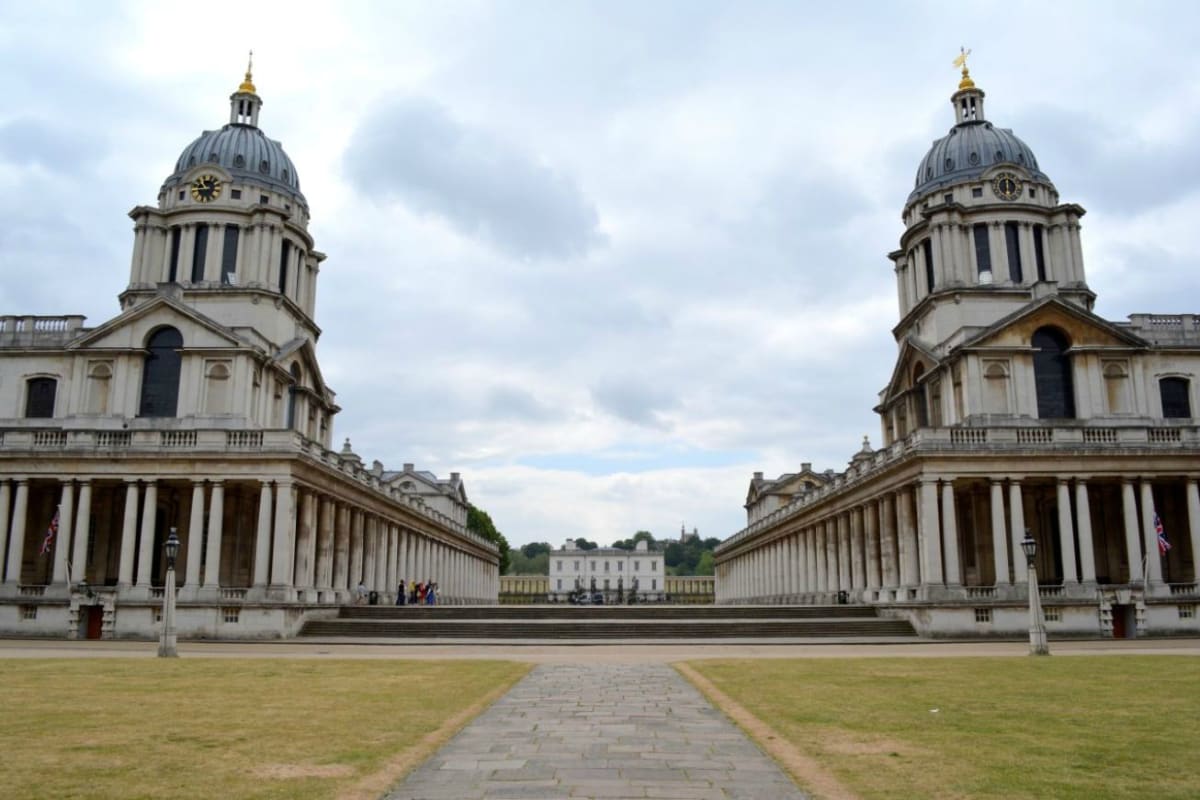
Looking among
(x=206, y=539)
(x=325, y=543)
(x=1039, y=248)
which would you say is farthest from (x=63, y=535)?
(x=1039, y=248)

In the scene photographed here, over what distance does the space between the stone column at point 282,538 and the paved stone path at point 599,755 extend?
30624 mm

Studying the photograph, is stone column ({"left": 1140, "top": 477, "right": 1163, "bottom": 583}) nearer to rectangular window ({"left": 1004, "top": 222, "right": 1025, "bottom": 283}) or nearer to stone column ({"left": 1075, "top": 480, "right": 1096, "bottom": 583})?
stone column ({"left": 1075, "top": 480, "right": 1096, "bottom": 583})

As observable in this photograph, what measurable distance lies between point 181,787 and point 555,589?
6969 inches

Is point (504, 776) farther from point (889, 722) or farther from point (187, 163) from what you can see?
point (187, 163)

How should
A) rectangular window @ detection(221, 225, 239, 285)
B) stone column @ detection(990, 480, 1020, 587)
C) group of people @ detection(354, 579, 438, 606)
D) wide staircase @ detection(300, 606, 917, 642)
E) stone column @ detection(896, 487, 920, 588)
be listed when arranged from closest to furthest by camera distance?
wide staircase @ detection(300, 606, 917, 642), stone column @ detection(990, 480, 1020, 587), stone column @ detection(896, 487, 920, 588), group of people @ detection(354, 579, 438, 606), rectangular window @ detection(221, 225, 239, 285)

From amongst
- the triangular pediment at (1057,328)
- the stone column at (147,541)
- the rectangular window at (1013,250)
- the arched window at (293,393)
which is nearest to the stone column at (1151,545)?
the triangular pediment at (1057,328)

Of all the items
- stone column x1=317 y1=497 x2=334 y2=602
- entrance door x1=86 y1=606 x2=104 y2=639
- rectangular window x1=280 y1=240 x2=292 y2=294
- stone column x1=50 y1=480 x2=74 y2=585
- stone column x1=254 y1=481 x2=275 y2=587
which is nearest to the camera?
entrance door x1=86 y1=606 x2=104 y2=639

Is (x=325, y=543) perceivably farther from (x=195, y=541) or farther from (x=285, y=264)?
(x=285, y=264)

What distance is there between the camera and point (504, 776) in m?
11.2

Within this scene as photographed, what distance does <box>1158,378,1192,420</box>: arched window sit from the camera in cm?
5612

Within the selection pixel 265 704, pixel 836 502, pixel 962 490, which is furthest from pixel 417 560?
pixel 265 704

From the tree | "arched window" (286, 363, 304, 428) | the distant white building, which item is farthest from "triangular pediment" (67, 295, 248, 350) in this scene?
the distant white building

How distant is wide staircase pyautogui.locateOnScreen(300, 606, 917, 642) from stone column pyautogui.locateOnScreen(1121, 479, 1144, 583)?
12.1 meters

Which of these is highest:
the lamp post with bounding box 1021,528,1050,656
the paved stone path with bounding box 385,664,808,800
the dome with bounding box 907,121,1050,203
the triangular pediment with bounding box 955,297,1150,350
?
the dome with bounding box 907,121,1050,203
